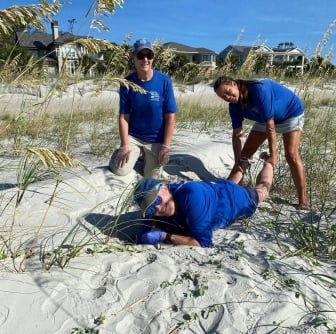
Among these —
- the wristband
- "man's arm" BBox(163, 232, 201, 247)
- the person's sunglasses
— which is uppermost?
the person's sunglasses

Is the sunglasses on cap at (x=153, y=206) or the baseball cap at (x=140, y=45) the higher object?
the baseball cap at (x=140, y=45)

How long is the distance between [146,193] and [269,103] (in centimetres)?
150

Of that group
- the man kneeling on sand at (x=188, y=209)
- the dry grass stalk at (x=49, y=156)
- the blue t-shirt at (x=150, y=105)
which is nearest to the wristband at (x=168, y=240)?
the man kneeling on sand at (x=188, y=209)

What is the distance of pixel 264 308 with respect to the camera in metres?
2.06

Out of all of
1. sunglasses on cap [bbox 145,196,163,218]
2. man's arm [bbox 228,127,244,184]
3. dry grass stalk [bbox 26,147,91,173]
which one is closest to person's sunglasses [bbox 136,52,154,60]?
man's arm [bbox 228,127,244,184]

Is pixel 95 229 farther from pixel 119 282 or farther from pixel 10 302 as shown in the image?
pixel 10 302

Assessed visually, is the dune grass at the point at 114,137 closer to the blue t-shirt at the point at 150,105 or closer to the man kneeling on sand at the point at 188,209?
the man kneeling on sand at the point at 188,209

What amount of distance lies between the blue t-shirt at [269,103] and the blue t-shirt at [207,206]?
0.83m

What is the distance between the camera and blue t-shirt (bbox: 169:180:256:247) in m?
2.92

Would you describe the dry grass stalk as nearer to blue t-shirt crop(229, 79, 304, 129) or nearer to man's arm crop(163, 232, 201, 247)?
man's arm crop(163, 232, 201, 247)

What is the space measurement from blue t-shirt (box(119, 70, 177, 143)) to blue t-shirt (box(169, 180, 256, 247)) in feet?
4.29

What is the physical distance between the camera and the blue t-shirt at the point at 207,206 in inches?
115

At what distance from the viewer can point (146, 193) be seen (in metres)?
2.91

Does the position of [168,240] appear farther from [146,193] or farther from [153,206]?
[146,193]
